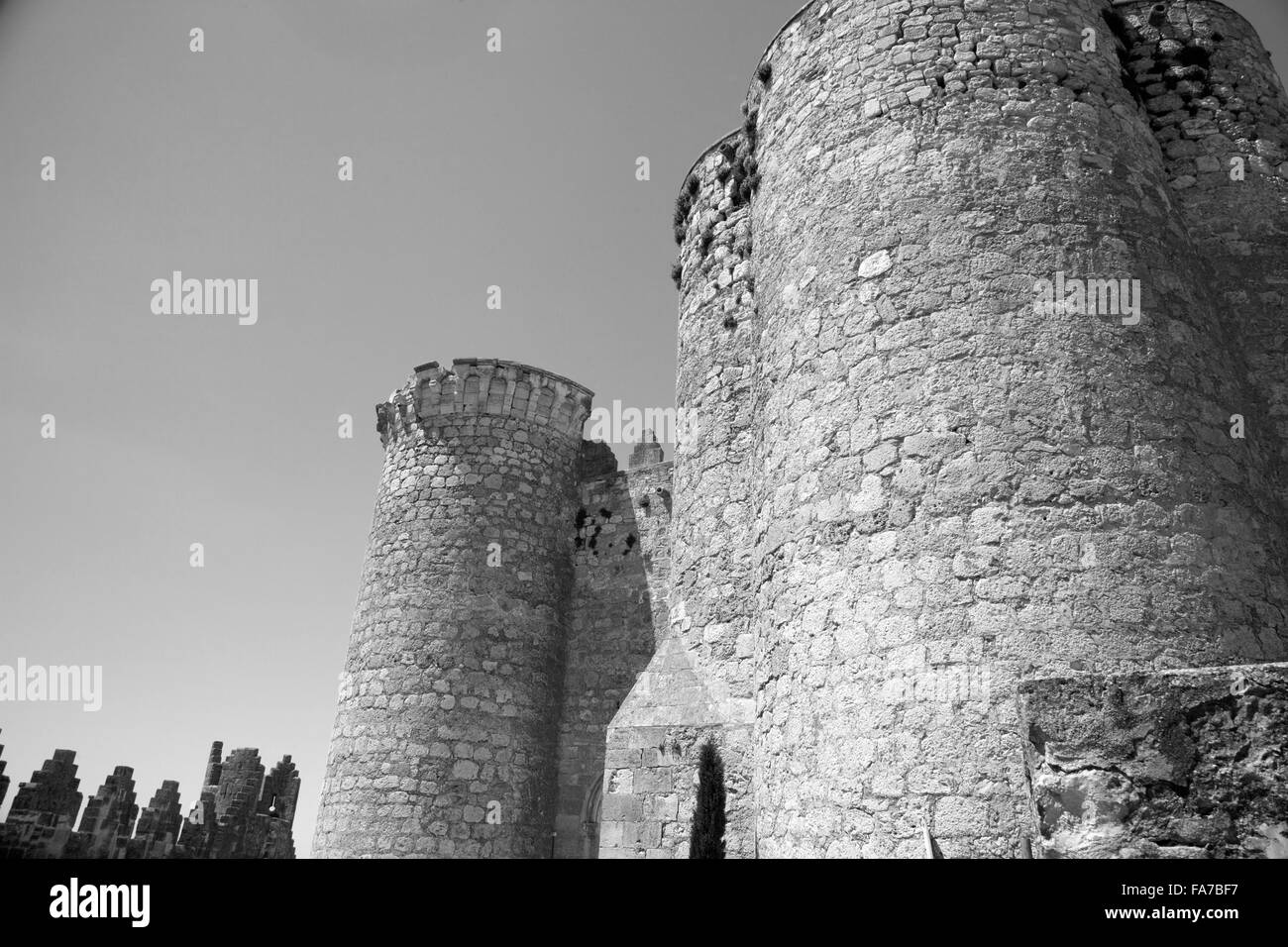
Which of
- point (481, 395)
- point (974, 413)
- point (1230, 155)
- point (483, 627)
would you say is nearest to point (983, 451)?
point (974, 413)

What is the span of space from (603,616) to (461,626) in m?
2.14

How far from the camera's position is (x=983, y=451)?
482 centimetres

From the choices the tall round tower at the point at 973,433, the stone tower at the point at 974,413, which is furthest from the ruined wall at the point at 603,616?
the tall round tower at the point at 973,433

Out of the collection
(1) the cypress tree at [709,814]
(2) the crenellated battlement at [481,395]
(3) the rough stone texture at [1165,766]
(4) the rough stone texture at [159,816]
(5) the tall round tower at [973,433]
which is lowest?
(4) the rough stone texture at [159,816]

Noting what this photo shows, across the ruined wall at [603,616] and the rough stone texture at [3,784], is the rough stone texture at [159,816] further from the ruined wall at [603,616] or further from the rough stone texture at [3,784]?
the ruined wall at [603,616]

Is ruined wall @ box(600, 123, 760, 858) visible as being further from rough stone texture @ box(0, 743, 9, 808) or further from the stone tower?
rough stone texture @ box(0, 743, 9, 808)

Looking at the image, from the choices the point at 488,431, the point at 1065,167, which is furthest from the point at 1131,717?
the point at 488,431

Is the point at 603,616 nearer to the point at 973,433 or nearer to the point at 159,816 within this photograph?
the point at 973,433

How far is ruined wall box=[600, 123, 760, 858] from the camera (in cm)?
650

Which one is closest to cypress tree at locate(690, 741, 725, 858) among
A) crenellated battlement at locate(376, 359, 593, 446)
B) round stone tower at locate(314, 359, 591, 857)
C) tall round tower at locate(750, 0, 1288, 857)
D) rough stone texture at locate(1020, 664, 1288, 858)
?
tall round tower at locate(750, 0, 1288, 857)

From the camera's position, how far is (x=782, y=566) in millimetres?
5664

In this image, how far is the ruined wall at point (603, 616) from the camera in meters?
11.7

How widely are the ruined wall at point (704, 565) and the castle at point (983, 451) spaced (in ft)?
0.10
